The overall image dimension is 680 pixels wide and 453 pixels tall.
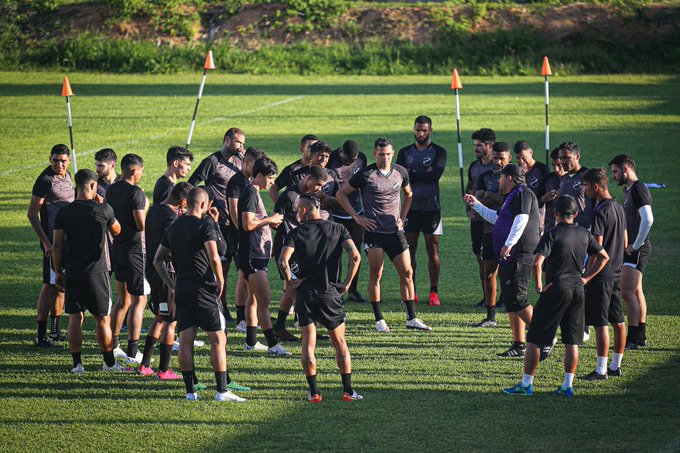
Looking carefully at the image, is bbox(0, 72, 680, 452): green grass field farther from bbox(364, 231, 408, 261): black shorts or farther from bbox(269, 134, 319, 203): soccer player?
bbox(269, 134, 319, 203): soccer player

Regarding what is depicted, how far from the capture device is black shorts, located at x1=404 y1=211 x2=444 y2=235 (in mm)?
13664

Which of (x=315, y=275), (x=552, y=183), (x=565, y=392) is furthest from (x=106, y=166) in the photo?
(x=565, y=392)

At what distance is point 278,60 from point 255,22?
4261 mm

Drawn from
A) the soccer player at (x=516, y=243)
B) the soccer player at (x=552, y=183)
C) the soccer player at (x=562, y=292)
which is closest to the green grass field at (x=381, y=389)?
the soccer player at (x=562, y=292)

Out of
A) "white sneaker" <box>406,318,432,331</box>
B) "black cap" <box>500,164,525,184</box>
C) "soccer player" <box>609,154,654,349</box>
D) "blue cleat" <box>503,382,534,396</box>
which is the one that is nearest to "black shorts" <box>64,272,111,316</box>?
"white sneaker" <box>406,318,432,331</box>

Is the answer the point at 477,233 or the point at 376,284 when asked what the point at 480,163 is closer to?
the point at 477,233

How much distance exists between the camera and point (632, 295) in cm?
1107

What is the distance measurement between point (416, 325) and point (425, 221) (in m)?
2.02

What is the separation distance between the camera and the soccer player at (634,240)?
10.8 metres

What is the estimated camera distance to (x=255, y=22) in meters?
40.6

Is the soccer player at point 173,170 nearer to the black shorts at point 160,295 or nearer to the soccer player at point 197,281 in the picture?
the black shorts at point 160,295

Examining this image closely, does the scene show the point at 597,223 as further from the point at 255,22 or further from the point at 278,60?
the point at 255,22

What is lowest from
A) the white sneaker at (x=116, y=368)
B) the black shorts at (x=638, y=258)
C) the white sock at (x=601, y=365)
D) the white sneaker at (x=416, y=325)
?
the white sneaker at (x=416, y=325)

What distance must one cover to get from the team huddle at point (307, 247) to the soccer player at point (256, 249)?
0.05 feet
